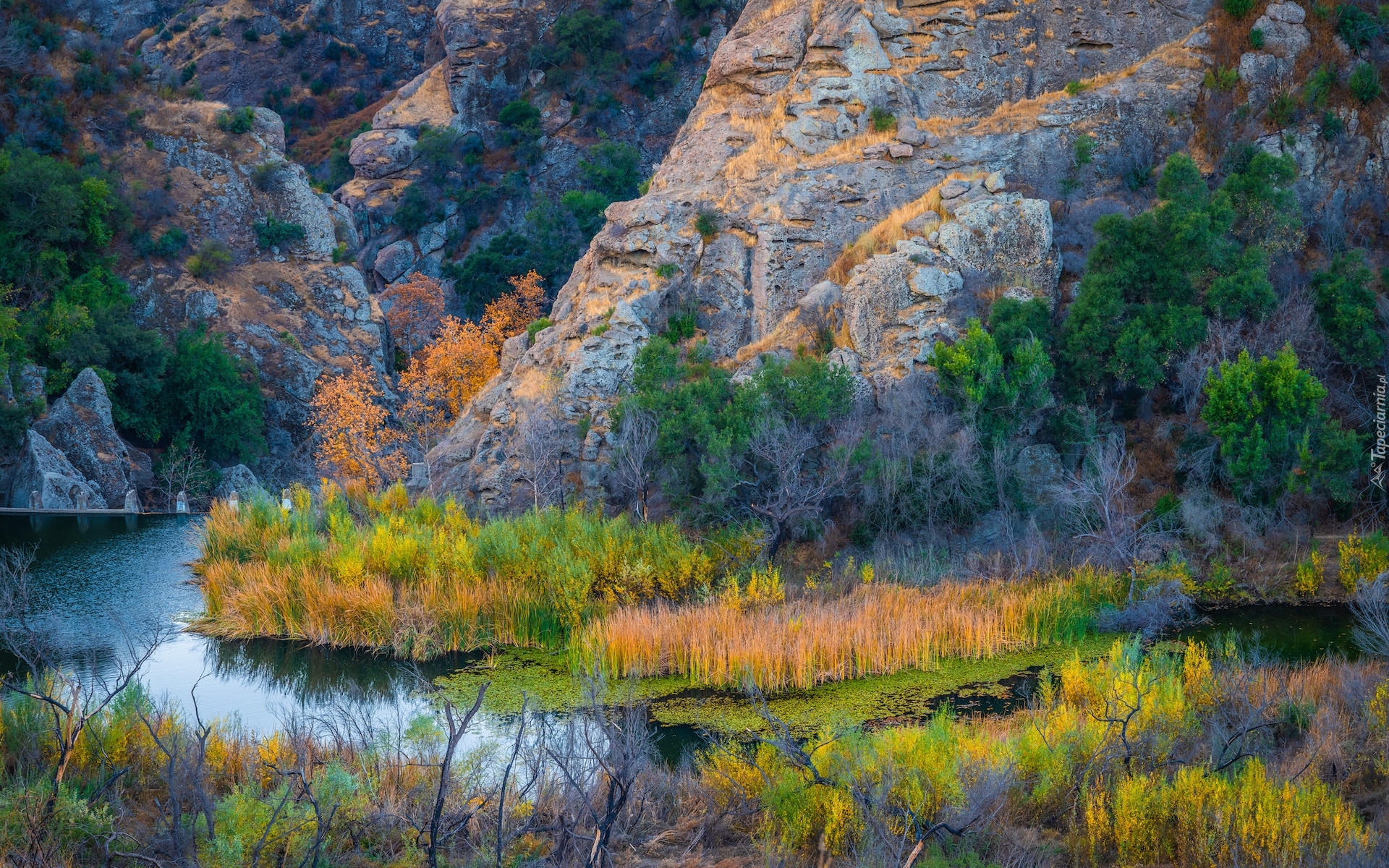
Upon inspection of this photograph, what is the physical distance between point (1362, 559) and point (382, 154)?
56.5 metres

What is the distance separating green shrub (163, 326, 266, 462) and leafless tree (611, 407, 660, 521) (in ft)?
81.1

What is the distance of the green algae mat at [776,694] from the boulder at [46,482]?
22278mm

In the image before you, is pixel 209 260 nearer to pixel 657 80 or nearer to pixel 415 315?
pixel 415 315

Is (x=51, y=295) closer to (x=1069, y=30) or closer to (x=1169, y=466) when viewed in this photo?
(x=1069, y=30)

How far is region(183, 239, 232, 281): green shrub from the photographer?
43.6m

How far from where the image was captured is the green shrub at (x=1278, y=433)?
17594mm

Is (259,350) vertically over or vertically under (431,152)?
under

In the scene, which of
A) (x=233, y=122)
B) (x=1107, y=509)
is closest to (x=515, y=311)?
(x=233, y=122)

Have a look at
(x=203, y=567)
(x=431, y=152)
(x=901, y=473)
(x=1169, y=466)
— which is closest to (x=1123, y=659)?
(x=901, y=473)

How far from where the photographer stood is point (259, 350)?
4366 cm

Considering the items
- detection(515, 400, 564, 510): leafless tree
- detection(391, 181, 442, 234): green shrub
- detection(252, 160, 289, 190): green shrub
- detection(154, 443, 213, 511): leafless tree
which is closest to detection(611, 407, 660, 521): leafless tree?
detection(515, 400, 564, 510): leafless tree

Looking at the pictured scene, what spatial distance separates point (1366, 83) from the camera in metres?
23.3

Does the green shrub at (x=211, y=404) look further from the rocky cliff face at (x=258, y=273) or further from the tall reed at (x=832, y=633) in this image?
the tall reed at (x=832, y=633)

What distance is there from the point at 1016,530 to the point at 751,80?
46.2ft
